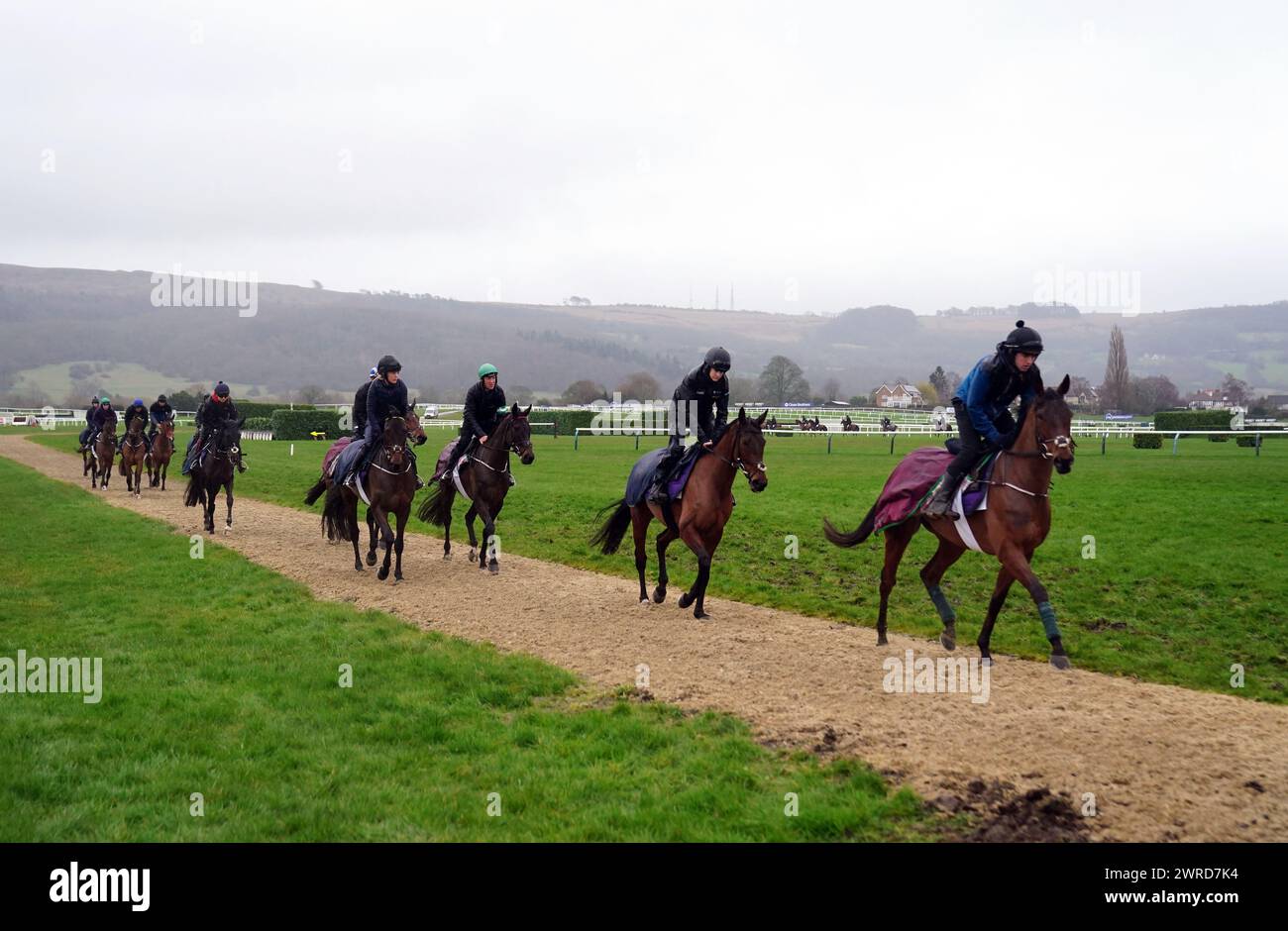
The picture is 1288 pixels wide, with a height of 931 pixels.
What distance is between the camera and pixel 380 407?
1424 cm

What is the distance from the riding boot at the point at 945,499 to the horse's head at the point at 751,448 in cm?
199

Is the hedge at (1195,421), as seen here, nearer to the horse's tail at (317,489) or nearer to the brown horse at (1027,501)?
the horse's tail at (317,489)

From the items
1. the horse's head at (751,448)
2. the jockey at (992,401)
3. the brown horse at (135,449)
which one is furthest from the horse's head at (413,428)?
Answer: the brown horse at (135,449)

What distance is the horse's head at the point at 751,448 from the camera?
10.7 m

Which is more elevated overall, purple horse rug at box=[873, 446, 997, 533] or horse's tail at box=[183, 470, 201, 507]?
purple horse rug at box=[873, 446, 997, 533]

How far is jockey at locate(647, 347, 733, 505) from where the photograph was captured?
37.7 feet

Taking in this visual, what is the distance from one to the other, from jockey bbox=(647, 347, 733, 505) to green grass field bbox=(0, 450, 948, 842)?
355cm

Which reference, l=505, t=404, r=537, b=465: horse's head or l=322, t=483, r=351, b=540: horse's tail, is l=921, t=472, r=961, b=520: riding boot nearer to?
l=505, t=404, r=537, b=465: horse's head

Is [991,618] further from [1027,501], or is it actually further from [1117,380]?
[1117,380]

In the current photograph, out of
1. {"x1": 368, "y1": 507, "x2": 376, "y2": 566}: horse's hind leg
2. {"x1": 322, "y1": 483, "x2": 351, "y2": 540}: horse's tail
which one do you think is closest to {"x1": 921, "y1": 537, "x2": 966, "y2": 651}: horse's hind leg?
{"x1": 368, "y1": 507, "x2": 376, "y2": 566}: horse's hind leg
